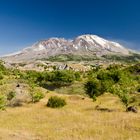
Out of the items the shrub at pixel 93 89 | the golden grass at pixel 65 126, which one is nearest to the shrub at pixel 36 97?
the golden grass at pixel 65 126

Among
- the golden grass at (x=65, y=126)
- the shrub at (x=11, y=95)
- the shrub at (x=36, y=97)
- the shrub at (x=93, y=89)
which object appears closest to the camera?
the golden grass at (x=65, y=126)

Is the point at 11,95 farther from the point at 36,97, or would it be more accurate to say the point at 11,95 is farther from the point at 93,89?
the point at 93,89

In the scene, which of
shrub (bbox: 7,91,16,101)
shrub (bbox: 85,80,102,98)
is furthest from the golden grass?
shrub (bbox: 85,80,102,98)

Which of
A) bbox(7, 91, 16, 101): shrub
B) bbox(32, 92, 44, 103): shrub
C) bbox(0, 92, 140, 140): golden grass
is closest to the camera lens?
bbox(0, 92, 140, 140): golden grass

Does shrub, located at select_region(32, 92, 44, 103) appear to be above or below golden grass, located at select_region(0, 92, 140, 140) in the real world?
above

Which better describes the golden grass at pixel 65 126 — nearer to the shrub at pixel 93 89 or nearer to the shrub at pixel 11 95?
the shrub at pixel 11 95

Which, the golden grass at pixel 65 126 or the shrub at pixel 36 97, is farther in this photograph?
the shrub at pixel 36 97

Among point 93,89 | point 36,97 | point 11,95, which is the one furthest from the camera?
point 93,89

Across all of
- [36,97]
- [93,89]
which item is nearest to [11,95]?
[36,97]

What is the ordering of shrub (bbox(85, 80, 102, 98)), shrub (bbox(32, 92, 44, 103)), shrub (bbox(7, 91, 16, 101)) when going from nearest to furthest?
1. shrub (bbox(32, 92, 44, 103))
2. shrub (bbox(7, 91, 16, 101))
3. shrub (bbox(85, 80, 102, 98))

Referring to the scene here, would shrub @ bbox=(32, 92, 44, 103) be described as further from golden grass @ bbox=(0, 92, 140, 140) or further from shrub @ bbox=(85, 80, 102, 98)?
shrub @ bbox=(85, 80, 102, 98)

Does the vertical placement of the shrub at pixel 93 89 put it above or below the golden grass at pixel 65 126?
above

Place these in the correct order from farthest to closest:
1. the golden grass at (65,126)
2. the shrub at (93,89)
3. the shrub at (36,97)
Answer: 1. the shrub at (93,89)
2. the shrub at (36,97)
3. the golden grass at (65,126)

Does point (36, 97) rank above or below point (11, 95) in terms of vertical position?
below
